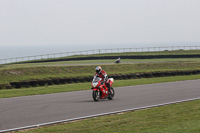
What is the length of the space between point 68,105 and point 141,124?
4949mm

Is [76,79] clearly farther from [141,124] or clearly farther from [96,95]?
[141,124]

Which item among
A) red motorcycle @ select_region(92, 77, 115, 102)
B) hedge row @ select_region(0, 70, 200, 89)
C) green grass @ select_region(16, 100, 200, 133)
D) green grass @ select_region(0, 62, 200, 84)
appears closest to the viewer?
green grass @ select_region(16, 100, 200, 133)

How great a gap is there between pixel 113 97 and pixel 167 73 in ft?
53.7

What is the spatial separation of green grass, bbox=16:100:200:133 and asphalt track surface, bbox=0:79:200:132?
1.17m

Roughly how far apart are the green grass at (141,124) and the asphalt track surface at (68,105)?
1.17 metres

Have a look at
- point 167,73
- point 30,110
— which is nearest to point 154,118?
point 30,110

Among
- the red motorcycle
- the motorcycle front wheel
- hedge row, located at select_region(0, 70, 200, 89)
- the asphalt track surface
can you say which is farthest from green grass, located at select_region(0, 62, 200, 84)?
the motorcycle front wheel

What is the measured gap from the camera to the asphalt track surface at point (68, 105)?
10773 mm

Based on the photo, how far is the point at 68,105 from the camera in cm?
1359

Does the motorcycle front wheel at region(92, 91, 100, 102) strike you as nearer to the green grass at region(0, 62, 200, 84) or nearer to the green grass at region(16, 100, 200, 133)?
the green grass at region(16, 100, 200, 133)

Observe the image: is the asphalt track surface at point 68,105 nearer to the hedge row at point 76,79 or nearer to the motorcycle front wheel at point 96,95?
the motorcycle front wheel at point 96,95

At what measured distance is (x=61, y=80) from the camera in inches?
1024

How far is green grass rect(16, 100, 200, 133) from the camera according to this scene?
8.39 metres

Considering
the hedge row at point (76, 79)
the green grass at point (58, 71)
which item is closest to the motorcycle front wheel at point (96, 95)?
the hedge row at point (76, 79)
